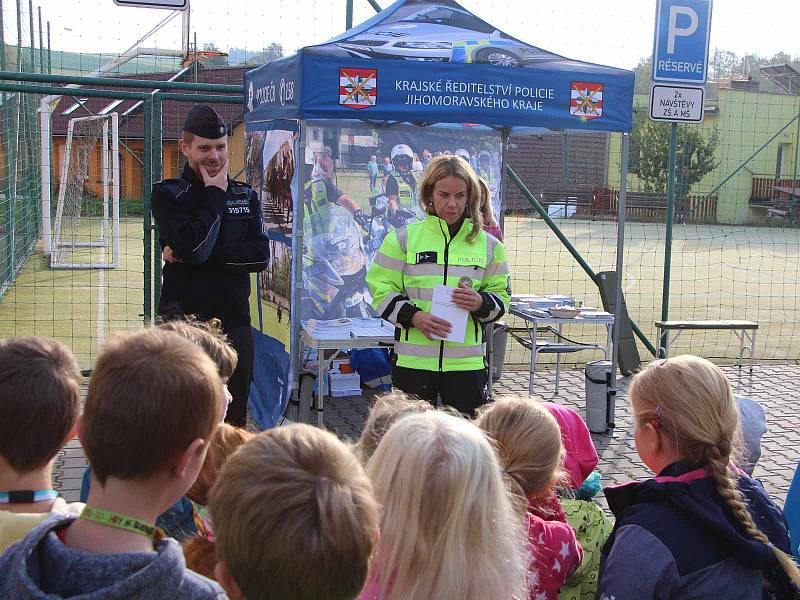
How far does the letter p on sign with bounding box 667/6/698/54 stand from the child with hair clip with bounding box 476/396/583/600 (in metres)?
5.91

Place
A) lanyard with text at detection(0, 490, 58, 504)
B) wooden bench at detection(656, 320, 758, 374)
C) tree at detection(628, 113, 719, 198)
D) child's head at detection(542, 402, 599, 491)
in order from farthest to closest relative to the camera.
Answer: tree at detection(628, 113, 719, 198) < wooden bench at detection(656, 320, 758, 374) < child's head at detection(542, 402, 599, 491) < lanyard with text at detection(0, 490, 58, 504)

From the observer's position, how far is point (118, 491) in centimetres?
143

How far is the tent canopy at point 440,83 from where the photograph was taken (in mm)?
5434

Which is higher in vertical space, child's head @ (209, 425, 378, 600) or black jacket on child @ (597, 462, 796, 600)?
child's head @ (209, 425, 378, 600)

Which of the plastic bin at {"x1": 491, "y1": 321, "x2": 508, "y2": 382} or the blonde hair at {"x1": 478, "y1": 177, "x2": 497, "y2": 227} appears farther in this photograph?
the plastic bin at {"x1": 491, "y1": 321, "x2": 508, "y2": 382}

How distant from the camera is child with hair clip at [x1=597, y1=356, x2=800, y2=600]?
2.05 meters

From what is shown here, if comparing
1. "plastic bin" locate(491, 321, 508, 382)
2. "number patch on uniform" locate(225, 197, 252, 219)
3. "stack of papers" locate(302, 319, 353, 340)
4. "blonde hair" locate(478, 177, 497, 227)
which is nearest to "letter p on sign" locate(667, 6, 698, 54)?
"plastic bin" locate(491, 321, 508, 382)

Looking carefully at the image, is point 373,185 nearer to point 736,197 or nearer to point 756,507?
point 756,507

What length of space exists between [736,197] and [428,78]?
27.4 meters

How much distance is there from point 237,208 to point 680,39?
187 inches

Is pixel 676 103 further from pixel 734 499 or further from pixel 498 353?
pixel 734 499

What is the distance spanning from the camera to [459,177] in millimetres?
4320

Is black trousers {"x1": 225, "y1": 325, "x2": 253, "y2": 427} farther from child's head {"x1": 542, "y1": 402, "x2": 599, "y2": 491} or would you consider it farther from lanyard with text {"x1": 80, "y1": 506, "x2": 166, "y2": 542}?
lanyard with text {"x1": 80, "y1": 506, "x2": 166, "y2": 542}

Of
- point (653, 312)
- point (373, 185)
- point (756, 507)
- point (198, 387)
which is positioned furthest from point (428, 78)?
point (653, 312)
